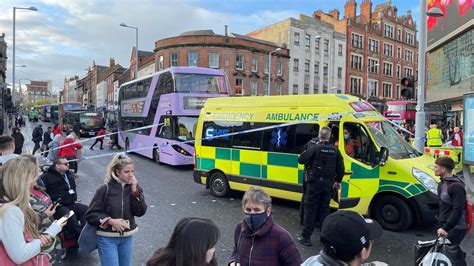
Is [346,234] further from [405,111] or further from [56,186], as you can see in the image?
[405,111]

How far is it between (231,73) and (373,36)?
26.4m

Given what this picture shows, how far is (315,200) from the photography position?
240 inches

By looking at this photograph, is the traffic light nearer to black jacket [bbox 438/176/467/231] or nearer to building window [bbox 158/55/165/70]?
black jacket [bbox 438/176/467/231]

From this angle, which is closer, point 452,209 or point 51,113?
point 452,209

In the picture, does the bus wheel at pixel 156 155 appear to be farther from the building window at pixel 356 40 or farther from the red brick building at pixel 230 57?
the building window at pixel 356 40

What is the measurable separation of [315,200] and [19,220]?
432 cm

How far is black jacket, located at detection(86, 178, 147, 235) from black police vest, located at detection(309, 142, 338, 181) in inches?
117

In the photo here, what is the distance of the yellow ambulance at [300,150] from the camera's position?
23.1 feet

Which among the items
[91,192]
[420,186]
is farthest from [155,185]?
[420,186]

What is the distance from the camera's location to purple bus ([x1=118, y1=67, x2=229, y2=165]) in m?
15.0

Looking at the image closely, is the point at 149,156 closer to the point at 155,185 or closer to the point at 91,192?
the point at 155,185

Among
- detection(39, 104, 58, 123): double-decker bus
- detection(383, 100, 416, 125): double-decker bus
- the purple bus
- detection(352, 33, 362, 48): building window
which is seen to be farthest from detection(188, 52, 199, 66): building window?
detection(39, 104, 58, 123): double-decker bus

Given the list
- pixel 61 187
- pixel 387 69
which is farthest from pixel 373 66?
pixel 61 187

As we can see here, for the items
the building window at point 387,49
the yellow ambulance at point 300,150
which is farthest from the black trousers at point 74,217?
the building window at point 387,49
